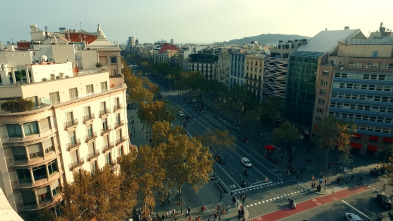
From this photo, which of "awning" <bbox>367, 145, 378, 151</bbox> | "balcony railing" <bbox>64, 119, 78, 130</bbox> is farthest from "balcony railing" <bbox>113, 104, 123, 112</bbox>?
"awning" <bbox>367, 145, 378, 151</bbox>

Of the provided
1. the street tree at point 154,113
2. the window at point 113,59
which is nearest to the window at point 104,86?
the window at point 113,59

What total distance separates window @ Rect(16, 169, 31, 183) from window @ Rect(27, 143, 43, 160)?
1845mm

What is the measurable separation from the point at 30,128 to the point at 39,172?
19.4 ft

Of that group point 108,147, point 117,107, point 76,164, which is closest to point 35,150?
point 76,164

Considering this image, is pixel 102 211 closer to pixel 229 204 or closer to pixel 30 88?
pixel 30 88

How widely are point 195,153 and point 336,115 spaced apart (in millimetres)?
47319

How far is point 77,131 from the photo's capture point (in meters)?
37.7

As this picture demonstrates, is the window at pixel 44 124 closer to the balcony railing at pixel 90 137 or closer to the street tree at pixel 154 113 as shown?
the balcony railing at pixel 90 137

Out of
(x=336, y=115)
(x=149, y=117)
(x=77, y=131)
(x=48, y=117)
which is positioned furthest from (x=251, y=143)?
(x=48, y=117)

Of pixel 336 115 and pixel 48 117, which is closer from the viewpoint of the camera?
pixel 48 117

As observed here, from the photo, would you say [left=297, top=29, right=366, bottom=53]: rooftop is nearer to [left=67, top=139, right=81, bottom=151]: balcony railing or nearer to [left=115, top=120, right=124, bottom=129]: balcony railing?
[left=115, top=120, right=124, bottom=129]: balcony railing

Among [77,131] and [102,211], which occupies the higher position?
[77,131]

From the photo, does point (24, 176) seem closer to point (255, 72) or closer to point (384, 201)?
point (384, 201)

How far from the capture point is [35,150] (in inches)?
1262
